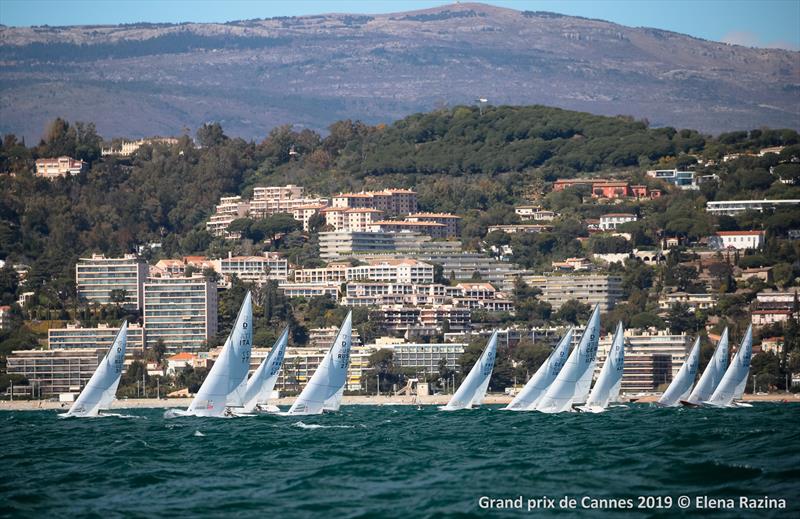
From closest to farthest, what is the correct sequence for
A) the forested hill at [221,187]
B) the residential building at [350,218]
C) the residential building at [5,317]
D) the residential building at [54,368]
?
the residential building at [54,368]
the residential building at [5,317]
the residential building at [350,218]
the forested hill at [221,187]

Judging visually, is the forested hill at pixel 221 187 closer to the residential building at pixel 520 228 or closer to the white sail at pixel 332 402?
the residential building at pixel 520 228

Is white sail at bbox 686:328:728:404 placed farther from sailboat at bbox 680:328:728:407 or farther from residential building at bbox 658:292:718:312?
residential building at bbox 658:292:718:312

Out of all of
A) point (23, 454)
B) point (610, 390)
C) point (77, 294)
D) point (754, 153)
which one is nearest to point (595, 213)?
point (754, 153)

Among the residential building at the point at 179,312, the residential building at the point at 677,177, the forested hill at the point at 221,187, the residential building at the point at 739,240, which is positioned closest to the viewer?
the residential building at the point at 179,312

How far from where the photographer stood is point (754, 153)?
192m

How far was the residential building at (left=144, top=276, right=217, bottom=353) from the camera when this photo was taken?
135375mm

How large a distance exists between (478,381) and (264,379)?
10717 millimetres

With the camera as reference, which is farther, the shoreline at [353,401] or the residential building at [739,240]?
the residential building at [739,240]

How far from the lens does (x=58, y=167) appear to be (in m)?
195

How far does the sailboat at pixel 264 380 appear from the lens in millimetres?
69812

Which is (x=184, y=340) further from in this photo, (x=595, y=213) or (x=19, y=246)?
(x=595, y=213)

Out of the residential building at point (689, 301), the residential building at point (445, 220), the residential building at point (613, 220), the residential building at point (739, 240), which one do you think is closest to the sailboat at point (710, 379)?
the residential building at point (689, 301)

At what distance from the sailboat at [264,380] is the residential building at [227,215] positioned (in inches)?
4062

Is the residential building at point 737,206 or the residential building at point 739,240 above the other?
the residential building at point 737,206
